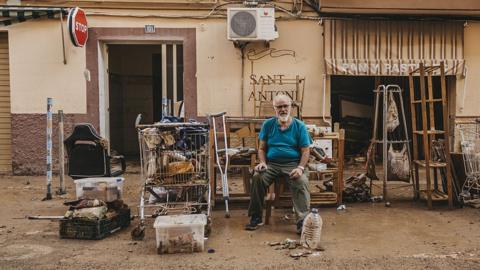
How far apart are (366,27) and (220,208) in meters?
5.21

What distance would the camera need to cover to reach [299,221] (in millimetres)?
5496

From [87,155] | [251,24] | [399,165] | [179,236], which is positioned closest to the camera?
[179,236]

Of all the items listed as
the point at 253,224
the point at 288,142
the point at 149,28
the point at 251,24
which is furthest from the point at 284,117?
the point at 149,28

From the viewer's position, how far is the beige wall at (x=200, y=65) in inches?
388

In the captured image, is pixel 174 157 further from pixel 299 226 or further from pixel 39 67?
pixel 39 67

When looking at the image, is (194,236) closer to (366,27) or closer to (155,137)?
(155,137)

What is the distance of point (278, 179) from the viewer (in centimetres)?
589

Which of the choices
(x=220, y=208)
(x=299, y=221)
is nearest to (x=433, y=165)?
(x=299, y=221)

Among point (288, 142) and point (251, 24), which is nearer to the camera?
point (288, 142)

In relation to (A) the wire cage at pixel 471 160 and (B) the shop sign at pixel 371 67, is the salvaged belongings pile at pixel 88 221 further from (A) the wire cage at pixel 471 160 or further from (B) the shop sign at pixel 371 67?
(B) the shop sign at pixel 371 67

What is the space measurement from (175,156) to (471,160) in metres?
Answer: 4.04

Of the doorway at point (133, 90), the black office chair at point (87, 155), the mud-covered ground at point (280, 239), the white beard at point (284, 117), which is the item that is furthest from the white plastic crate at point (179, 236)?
Result: the doorway at point (133, 90)

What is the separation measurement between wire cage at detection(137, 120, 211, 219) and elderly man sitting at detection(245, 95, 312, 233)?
584 mm

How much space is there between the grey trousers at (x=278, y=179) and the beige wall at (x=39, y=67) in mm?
5626
